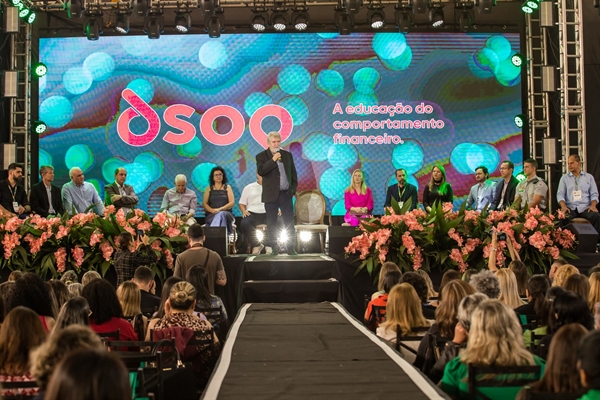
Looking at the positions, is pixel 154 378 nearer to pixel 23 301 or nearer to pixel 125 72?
pixel 23 301

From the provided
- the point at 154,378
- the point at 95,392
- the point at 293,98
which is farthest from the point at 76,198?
the point at 95,392

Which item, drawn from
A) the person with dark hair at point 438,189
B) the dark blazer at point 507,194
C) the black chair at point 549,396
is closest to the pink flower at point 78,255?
the person with dark hair at point 438,189

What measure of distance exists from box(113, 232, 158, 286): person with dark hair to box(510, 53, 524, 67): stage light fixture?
7220 mm

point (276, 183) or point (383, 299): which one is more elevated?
point (276, 183)

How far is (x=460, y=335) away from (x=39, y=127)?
993cm

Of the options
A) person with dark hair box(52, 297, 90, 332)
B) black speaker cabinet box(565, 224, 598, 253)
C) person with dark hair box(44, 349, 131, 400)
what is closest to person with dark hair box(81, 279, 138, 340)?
person with dark hair box(52, 297, 90, 332)

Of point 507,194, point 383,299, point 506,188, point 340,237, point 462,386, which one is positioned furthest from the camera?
point 506,188

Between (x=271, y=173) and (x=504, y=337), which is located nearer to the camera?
(x=504, y=337)

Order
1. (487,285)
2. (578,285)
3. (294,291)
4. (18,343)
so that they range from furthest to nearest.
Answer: (294,291), (578,285), (487,285), (18,343)

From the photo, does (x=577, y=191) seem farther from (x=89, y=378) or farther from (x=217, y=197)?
(x=89, y=378)

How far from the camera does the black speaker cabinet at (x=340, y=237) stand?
8.78 m

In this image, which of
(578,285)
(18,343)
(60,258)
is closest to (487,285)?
(578,285)

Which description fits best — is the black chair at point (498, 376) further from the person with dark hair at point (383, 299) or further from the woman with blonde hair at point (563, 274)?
the woman with blonde hair at point (563, 274)

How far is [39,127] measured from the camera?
12.5 m
